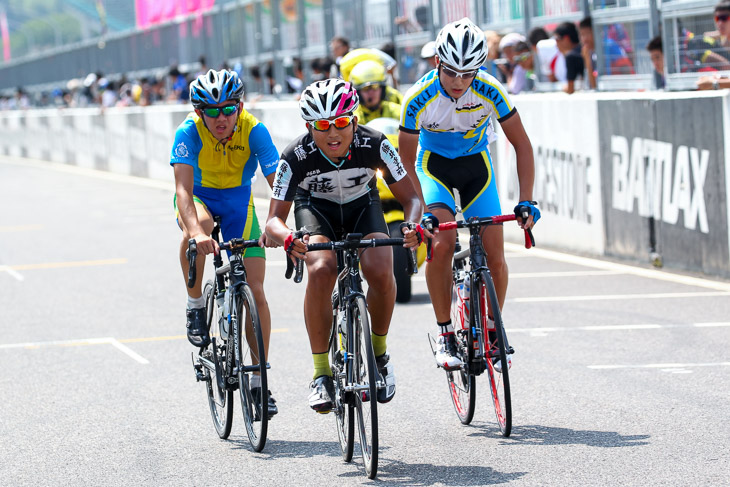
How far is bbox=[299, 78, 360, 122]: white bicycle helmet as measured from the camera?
6.03 m

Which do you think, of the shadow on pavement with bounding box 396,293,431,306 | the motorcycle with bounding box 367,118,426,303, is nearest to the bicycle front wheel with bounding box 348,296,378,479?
the motorcycle with bounding box 367,118,426,303

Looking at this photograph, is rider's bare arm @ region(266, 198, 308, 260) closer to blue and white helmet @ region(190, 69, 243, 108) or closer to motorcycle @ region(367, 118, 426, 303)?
blue and white helmet @ region(190, 69, 243, 108)

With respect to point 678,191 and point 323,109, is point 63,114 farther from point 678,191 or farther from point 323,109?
point 323,109

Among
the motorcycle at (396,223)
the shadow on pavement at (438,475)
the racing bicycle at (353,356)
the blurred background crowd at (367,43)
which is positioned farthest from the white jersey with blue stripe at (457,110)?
the blurred background crowd at (367,43)

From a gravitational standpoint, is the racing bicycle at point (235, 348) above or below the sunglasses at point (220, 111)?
below

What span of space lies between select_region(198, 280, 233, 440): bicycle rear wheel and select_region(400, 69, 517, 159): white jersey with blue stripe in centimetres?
144

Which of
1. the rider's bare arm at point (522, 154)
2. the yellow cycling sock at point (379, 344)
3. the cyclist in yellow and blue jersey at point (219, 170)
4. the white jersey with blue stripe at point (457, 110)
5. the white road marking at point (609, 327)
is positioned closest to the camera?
the yellow cycling sock at point (379, 344)

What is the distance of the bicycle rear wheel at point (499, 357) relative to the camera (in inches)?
242

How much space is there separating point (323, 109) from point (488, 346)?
1.46 meters

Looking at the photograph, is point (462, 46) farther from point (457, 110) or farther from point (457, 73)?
point (457, 110)

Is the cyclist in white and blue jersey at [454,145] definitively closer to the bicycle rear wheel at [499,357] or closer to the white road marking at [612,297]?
the bicycle rear wheel at [499,357]

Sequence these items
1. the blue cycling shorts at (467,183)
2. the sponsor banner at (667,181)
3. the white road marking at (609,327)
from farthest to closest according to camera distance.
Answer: the sponsor banner at (667,181) → the white road marking at (609,327) → the blue cycling shorts at (467,183)

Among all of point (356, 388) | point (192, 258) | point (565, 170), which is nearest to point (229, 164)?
point (192, 258)

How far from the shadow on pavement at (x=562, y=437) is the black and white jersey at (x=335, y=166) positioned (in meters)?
1.38
